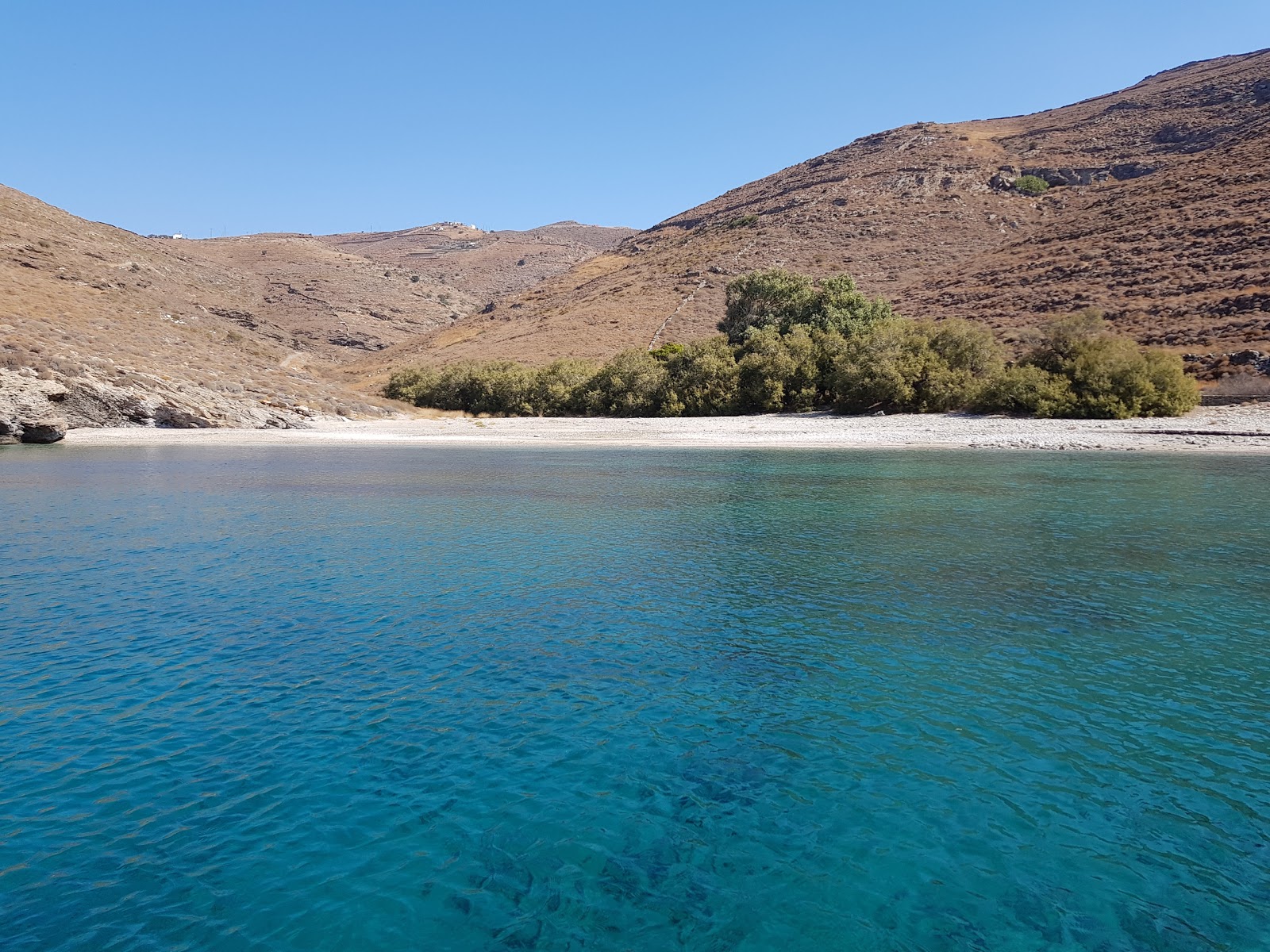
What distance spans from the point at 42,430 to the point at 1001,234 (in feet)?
297

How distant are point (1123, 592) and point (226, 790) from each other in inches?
510

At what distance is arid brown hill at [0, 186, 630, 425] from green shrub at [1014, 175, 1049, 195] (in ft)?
270

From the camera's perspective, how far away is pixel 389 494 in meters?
25.7

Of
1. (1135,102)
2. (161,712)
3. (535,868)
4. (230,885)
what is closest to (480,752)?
(535,868)

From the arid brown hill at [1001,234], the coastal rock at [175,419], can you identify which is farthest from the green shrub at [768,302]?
the coastal rock at [175,419]

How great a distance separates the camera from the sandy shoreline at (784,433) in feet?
118

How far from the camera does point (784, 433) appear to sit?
148 feet

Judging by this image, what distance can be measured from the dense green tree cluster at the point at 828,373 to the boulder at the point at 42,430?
29.4 meters

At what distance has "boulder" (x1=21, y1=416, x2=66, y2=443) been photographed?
42906 millimetres

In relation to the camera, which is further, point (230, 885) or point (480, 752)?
point (480, 752)

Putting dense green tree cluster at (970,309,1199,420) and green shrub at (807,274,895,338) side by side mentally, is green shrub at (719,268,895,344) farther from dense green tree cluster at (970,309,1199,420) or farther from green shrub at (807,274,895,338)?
dense green tree cluster at (970,309,1199,420)

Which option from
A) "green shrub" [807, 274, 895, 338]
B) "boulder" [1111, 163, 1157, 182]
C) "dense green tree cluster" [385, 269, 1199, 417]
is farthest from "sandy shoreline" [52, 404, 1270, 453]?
"boulder" [1111, 163, 1157, 182]

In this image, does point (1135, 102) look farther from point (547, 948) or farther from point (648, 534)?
point (547, 948)

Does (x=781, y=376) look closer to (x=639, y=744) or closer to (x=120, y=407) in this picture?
(x=120, y=407)
